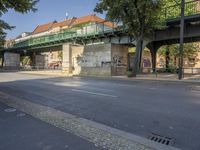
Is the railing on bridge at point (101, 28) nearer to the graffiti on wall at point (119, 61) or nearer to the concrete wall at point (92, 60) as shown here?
the concrete wall at point (92, 60)

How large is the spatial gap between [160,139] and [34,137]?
273cm

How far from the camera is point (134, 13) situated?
74.3ft

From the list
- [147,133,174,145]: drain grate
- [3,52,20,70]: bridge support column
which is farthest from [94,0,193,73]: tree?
[3,52,20,70]: bridge support column

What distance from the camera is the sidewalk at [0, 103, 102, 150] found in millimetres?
4234

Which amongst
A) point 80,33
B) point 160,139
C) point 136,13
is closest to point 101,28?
point 80,33

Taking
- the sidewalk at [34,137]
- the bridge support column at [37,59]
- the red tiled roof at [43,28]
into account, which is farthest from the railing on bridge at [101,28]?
the red tiled roof at [43,28]

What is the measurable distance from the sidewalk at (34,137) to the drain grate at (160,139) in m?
1.36

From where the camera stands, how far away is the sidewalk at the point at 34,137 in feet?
13.9

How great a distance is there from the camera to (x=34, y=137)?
4.76 m

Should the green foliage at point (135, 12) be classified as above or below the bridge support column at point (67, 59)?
above

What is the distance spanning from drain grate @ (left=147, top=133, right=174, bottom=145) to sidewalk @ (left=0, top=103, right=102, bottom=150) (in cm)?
136

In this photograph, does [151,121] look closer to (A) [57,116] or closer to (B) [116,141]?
(B) [116,141]

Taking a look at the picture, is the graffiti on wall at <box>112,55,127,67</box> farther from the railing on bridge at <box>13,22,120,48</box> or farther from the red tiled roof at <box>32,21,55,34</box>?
the red tiled roof at <box>32,21,55,34</box>

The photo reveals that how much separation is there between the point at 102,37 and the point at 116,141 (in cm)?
3018
